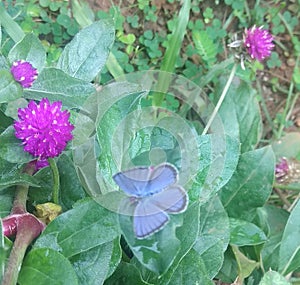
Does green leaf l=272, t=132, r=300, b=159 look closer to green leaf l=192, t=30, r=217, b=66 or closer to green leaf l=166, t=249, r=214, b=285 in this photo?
green leaf l=192, t=30, r=217, b=66

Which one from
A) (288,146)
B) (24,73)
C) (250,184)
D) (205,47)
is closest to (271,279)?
(250,184)

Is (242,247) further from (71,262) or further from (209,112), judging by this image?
(71,262)

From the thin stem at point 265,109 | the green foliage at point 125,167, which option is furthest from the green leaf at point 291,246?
the thin stem at point 265,109

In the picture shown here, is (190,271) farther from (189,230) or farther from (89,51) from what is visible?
(89,51)

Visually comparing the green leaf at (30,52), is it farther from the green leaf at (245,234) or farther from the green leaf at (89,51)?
the green leaf at (245,234)

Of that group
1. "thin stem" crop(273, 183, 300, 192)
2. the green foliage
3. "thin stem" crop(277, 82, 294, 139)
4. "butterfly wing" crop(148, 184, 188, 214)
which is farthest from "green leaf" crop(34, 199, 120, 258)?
"thin stem" crop(277, 82, 294, 139)
